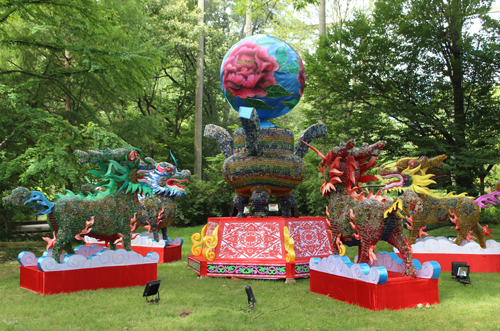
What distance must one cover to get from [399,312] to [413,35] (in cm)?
958

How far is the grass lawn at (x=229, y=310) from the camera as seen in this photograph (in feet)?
12.3

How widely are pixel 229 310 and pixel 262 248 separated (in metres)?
1.97

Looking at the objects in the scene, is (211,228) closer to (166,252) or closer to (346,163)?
(166,252)

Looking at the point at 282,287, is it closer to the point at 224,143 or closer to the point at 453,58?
the point at 224,143

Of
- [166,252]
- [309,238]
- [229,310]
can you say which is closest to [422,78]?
[309,238]

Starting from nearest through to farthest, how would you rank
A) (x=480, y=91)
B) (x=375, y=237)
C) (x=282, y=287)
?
(x=375, y=237)
(x=282, y=287)
(x=480, y=91)

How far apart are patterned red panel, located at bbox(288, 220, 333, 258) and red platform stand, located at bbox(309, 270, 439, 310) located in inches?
62.4

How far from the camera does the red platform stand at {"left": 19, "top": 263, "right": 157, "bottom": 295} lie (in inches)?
197

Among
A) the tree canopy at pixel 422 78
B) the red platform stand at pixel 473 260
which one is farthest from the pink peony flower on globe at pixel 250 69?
the tree canopy at pixel 422 78

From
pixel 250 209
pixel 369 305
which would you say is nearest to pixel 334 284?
pixel 369 305

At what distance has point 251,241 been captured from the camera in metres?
6.30

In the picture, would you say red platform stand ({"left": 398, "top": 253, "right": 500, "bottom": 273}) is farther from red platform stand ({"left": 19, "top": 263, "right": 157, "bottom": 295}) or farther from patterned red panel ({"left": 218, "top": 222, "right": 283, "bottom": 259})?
red platform stand ({"left": 19, "top": 263, "right": 157, "bottom": 295})

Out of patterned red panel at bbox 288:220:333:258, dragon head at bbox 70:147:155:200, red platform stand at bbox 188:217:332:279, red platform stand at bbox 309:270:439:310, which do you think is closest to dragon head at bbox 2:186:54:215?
dragon head at bbox 70:147:155:200

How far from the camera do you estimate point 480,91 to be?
11.0 m
